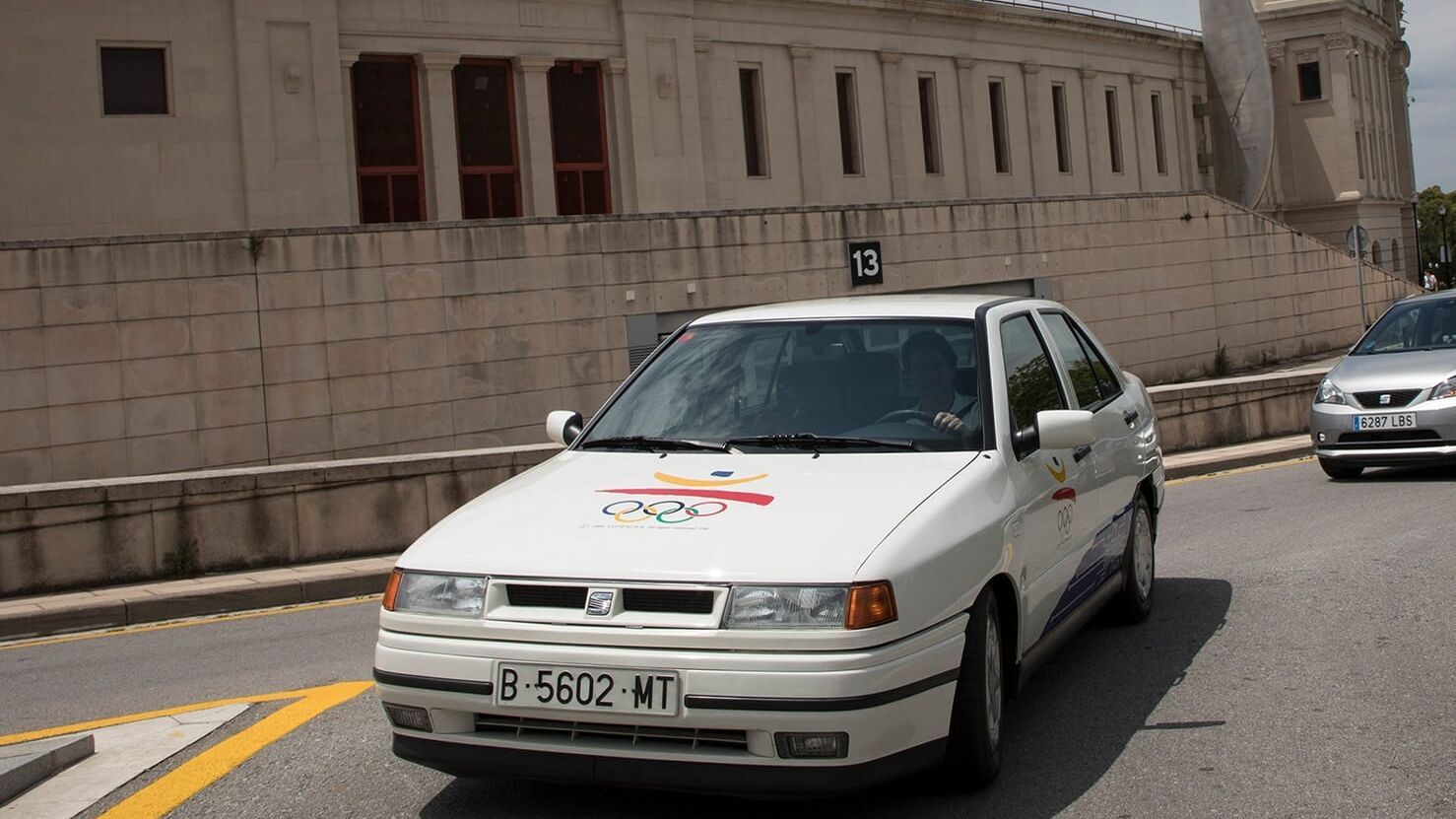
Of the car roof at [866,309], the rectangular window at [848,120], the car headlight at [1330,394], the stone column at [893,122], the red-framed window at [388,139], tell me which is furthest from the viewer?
the stone column at [893,122]

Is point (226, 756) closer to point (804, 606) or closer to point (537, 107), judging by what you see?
point (804, 606)

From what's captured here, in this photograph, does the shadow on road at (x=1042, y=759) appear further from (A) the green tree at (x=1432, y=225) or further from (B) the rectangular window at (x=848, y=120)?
(A) the green tree at (x=1432, y=225)

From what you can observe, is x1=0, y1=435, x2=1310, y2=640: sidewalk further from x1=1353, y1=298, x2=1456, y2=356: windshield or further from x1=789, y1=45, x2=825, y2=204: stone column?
x1=789, y1=45, x2=825, y2=204: stone column

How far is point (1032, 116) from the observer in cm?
5550

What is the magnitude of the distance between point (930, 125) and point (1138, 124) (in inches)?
557

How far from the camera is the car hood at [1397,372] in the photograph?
1313 cm

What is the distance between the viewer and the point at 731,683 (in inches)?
173

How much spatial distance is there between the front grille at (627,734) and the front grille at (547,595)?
331 mm

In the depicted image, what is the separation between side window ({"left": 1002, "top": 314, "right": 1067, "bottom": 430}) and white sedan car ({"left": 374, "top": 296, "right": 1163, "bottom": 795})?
0.03 meters

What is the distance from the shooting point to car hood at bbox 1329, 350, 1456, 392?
43.1 ft

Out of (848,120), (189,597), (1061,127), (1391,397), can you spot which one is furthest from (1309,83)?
(189,597)

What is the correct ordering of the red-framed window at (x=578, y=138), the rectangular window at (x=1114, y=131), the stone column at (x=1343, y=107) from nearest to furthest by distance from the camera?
the red-framed window at (x=578, y=138) → the rectangular window at (x=1114, y=131) → the stone column at (x=1343, y=107)

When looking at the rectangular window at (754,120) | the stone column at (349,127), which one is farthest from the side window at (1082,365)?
the rectangular window at (754,120)

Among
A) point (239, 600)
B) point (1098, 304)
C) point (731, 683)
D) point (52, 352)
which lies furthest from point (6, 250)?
point (1098, 304)
